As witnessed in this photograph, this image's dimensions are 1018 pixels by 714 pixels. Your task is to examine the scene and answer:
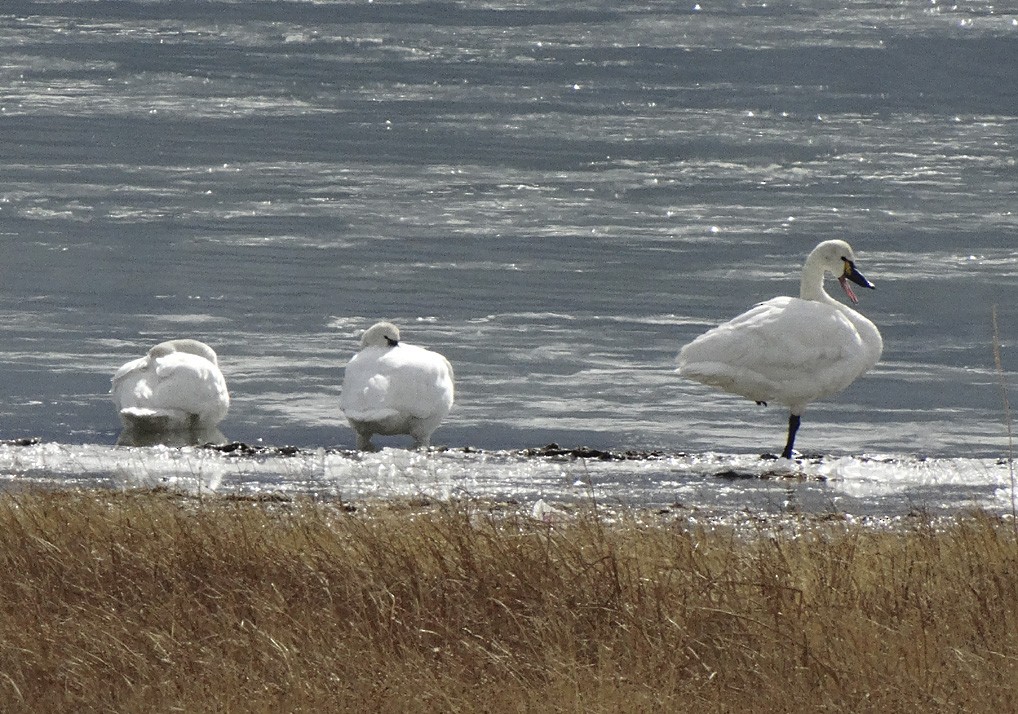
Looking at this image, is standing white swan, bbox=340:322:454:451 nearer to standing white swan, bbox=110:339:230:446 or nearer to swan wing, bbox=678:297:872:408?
standing white swan, bbox=110:339:230:446

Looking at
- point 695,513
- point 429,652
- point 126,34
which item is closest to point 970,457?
point 695,513

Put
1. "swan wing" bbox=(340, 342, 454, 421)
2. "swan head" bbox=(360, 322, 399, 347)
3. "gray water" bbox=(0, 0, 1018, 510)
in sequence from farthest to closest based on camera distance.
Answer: "gray water" bbox=(0, 0, 1018, 510)
"swan head" bbox=(360, 322, 399, 347)
"swan wing" bbox=(340, 342, 454, 421)

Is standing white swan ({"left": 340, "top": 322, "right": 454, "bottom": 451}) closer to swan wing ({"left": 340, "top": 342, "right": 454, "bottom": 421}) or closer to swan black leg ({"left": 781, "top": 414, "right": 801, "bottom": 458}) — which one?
swan wing ({"left": 340, "top": 342, "right": 454, "bottom": 421})

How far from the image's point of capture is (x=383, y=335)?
14.0m

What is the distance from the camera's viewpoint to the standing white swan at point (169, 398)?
1351 centimetres

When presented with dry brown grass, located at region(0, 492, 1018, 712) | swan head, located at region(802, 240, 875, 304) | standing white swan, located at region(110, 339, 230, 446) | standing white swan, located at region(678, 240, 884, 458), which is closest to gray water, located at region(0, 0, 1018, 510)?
standing white swan, located at region(110, 339, 230, 446)

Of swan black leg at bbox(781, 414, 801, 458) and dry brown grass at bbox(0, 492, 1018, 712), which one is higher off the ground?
dry brown grass at bbox(0, 492, 1018, 712)

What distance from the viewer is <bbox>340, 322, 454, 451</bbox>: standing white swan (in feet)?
42.7

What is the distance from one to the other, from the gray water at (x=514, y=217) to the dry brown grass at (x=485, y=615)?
12.2ft

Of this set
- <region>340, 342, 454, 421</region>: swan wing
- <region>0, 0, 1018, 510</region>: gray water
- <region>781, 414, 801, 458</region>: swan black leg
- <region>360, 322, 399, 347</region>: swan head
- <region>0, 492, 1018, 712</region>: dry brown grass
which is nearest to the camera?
<region>0, 492, 1018, 712</region>: dry brown grass

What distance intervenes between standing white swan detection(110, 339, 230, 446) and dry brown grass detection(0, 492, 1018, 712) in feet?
20.1

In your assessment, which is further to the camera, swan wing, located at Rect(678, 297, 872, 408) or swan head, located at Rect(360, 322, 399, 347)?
swan head, located at Rect(360, 322, 399, 347)

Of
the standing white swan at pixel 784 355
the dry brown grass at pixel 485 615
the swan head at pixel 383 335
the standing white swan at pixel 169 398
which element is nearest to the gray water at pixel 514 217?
the standing white swan at pixel 169 398

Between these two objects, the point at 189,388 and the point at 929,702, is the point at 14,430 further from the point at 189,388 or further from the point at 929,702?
the point at 929,702
